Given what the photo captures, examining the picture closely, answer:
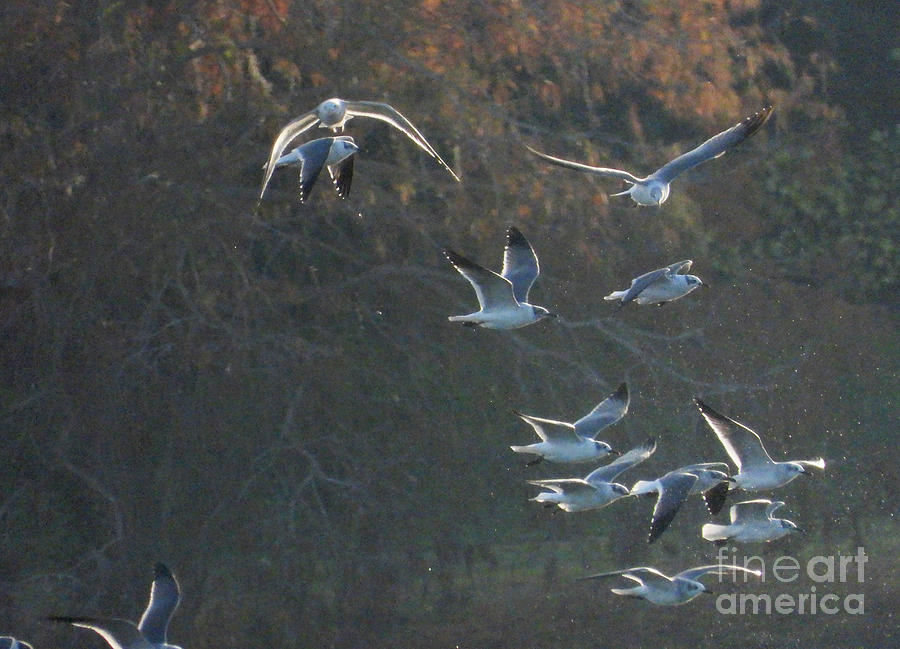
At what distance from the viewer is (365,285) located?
25.8ft

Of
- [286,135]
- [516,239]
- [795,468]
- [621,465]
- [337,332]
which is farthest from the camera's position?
[337,332]

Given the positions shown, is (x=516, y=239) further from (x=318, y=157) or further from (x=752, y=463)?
(x=752, y=463)

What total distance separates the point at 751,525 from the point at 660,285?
1.01 m

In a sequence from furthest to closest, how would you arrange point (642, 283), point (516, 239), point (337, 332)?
point (337, 332) → point (516, 239) → point (642, 283)

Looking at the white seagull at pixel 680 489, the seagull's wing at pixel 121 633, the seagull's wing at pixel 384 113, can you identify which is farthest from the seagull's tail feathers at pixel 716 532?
the seagull's wing at pixel 121 633

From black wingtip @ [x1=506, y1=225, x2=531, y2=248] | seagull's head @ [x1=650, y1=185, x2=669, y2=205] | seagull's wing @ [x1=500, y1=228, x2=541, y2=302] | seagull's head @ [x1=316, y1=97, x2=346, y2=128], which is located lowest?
seagull's wing @ [x1=500, y1=228, x2=541, y2=302]

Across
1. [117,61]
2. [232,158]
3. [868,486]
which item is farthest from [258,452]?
[868,486]

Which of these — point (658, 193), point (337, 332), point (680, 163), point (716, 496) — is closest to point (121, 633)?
point (716, 496)

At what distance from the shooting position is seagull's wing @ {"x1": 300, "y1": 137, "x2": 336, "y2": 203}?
4.31m

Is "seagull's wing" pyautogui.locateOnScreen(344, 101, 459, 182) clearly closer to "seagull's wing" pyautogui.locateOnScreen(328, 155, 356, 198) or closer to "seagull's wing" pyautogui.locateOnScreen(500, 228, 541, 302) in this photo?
"seagull's wing" pyautogui.locateOnScreen(328, 155, 356, 198)

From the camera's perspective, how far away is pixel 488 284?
14.9 ft

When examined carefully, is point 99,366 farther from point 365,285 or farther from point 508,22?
point 508,22

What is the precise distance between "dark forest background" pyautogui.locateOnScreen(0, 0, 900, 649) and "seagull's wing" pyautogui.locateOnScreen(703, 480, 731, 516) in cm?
270

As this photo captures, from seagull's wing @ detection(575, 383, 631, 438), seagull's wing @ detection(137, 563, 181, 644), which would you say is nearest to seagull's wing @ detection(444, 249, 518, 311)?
seagull's wing @ detection(575, 383, 631, 438)
